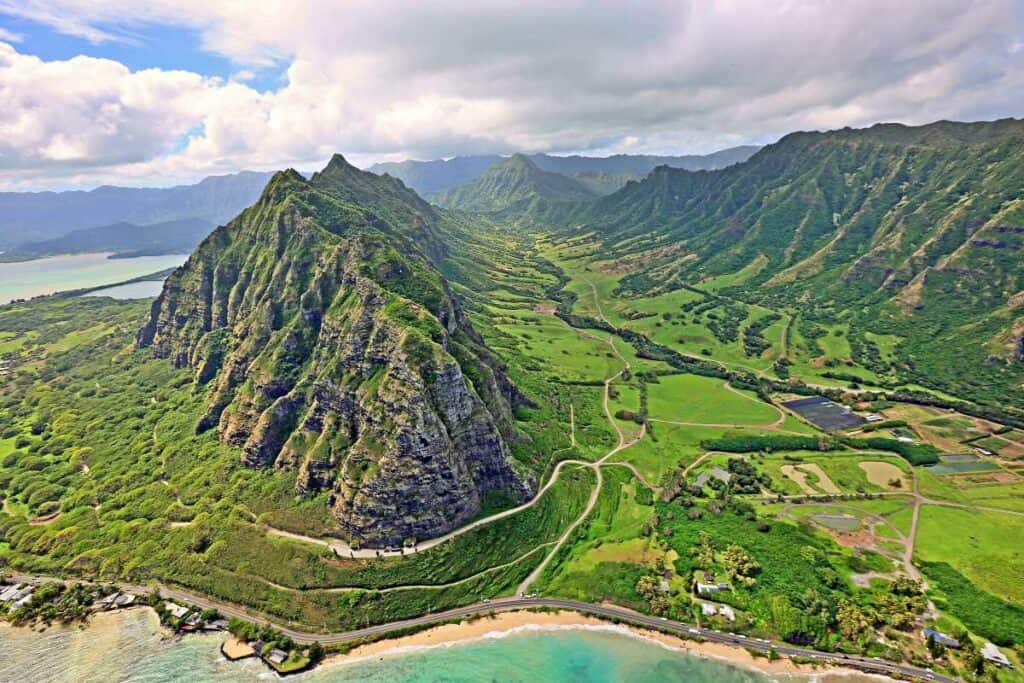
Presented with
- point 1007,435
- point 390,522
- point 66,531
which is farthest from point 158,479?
point 1007,435

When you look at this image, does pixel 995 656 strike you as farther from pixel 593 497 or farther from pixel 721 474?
pixel 593 497

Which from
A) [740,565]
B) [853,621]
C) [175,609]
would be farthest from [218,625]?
[853,621]

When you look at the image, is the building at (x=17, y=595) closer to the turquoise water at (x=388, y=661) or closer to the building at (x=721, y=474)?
the turquoise water at (x=388, y=661)

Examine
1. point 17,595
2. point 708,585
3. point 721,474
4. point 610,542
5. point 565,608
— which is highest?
point 721,474

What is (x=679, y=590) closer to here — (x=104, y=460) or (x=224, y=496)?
(x=224, y=496)

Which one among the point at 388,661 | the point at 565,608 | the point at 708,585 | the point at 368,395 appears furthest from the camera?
the point at 368,395
